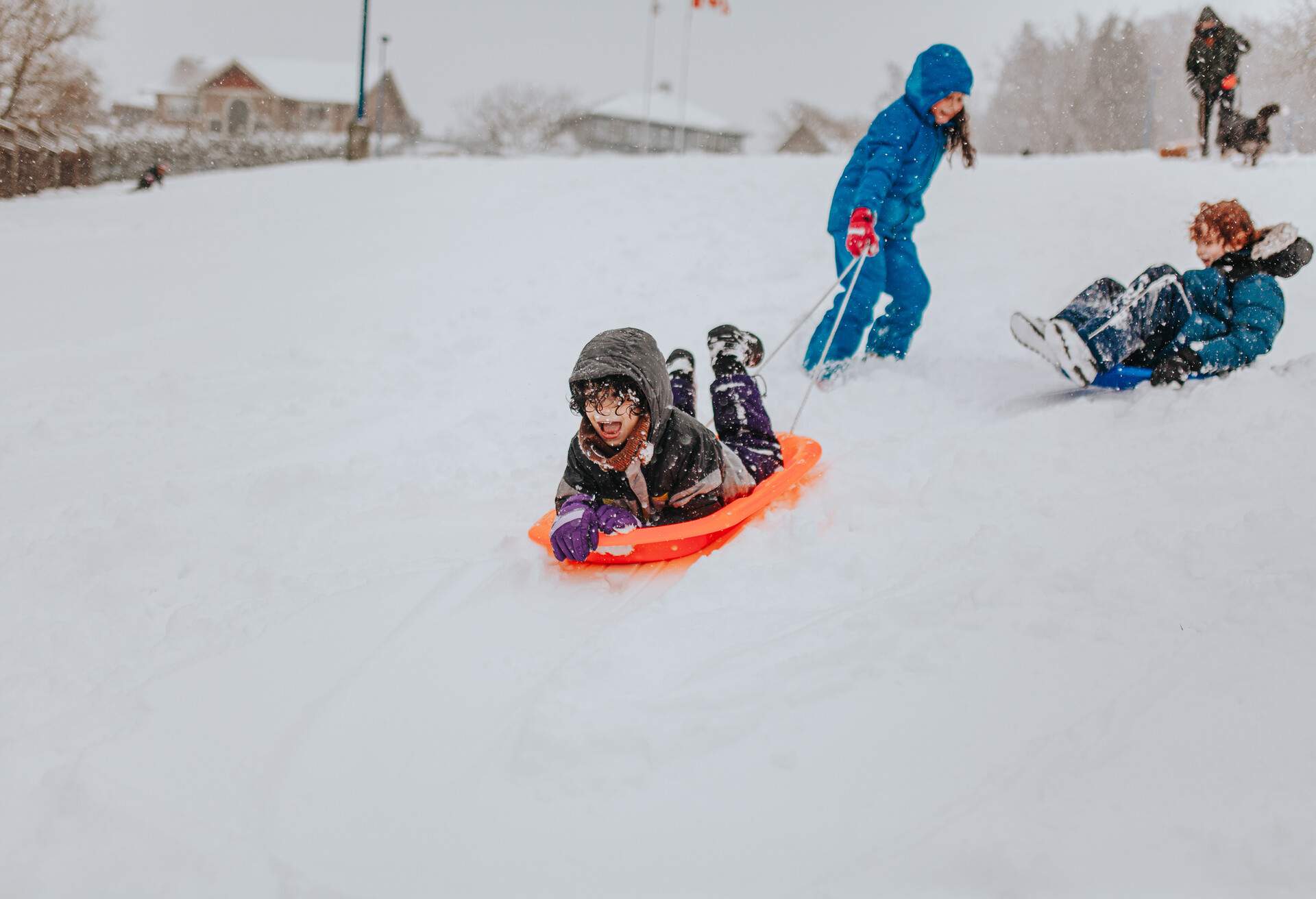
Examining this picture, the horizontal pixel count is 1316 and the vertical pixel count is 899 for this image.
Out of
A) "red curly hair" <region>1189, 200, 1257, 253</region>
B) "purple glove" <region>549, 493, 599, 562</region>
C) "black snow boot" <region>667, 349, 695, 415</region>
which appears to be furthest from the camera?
"red curly hair" <region>1189, 200, 1257, 253</region>

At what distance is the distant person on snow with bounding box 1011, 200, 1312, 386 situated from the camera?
383cm

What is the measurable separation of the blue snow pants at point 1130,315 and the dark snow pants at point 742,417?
5.34 ft

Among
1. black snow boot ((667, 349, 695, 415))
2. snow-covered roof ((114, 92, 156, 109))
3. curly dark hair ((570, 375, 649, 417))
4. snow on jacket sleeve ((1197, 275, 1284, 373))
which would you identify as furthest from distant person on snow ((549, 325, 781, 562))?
snow-covered roof ((114, 92, 156, 109))

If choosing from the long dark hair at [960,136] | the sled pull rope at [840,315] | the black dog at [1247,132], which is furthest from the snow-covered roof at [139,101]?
the long dark hair at [960,136]

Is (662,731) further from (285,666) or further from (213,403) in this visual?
(213,403)

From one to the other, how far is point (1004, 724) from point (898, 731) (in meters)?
0.21

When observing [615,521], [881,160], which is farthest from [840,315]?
[615,521]

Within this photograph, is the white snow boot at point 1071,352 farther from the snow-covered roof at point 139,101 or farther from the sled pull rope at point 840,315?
the snow-covered roof at point 139,101

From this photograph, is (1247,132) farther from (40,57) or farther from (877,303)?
(40,57)

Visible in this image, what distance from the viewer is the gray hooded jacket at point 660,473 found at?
265 centimetres

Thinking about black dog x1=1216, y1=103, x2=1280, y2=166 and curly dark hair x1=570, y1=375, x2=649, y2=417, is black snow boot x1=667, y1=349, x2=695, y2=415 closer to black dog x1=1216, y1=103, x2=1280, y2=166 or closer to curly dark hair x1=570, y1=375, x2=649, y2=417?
curly dark hair x1=570, y1=375, x2=649, y2=417

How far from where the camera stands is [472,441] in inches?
155

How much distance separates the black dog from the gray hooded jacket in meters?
8.02

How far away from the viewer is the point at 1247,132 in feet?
26.7
